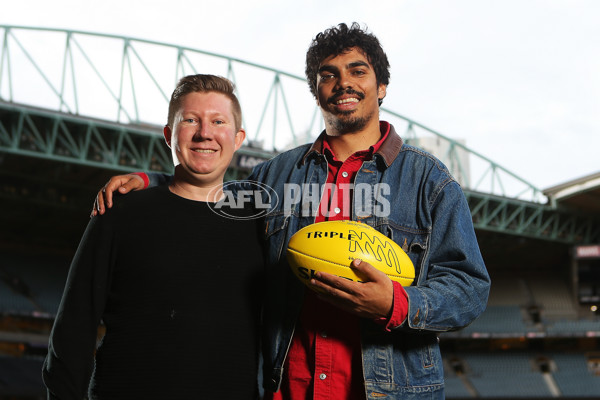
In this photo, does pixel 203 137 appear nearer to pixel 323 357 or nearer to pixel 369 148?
pixel 369 148

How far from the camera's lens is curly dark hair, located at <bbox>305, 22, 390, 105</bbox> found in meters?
3.32

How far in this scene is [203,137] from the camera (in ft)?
9.76

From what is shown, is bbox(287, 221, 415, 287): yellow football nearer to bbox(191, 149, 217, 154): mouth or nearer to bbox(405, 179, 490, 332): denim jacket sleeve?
bbox(405, 179, 490, 332): denim jacket sleeve

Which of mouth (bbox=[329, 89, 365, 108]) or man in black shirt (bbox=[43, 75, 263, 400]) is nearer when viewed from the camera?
man in black shirt (bbox=[43, 75, 263, 400])

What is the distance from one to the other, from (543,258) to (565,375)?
7115 mm

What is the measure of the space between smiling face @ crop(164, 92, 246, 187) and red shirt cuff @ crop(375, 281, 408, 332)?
1051 millimetres

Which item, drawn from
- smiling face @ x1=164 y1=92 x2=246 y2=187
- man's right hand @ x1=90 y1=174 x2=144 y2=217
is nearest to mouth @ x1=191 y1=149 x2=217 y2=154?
smiling face @ x1=164 y1=92 x2=246 y2=187

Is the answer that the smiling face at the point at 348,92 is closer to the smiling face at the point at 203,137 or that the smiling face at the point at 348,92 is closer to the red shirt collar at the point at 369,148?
the red shirt collar at the point at 369,148

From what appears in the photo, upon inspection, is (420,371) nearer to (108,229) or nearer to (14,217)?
(108,229)

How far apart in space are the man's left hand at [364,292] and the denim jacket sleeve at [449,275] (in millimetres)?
136

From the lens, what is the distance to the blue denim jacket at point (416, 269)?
9.09 feet

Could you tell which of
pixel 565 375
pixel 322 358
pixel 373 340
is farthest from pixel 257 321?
pixel 565 375

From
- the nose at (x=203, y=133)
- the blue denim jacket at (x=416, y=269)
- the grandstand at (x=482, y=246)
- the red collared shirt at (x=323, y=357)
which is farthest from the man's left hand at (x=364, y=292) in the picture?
the grandstand at (x=482, y=246)

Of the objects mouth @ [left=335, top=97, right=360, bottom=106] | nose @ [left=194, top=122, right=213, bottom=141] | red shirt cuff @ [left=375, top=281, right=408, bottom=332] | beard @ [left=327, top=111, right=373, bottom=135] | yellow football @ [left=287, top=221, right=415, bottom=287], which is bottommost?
red shirt cuff @ [left=375, top=281, right=408, bottom=332]
